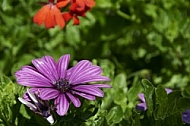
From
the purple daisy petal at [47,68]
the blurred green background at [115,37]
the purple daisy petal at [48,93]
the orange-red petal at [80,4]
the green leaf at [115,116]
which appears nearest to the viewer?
the purple daisy petal at [48,93]

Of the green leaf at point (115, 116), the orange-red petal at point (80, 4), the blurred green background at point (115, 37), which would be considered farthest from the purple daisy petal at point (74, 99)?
the blurred green background at point (115, 37)

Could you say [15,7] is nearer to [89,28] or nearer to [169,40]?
[89,28]

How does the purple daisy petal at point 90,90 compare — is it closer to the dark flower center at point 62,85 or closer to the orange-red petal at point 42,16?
the dark flower center at point 62,85

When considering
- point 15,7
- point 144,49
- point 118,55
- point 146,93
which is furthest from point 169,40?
point 146,93

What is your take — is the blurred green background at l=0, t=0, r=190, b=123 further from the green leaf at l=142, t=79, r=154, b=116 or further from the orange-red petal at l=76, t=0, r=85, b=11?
the green leaf at l=142, t=79, r=154, b=116

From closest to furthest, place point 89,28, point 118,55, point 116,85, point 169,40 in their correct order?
point 116,85
point 169,40
point 89,28
point 118,55

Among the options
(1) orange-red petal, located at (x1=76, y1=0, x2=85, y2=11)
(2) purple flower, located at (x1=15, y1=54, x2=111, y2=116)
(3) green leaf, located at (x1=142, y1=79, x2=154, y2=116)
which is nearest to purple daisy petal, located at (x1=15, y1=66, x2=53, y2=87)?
(2) purple flower, located at (x1=15, y1=54, x2=111, y2=116)
